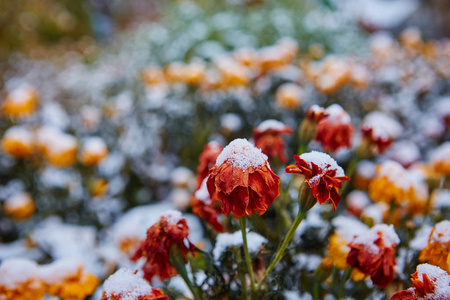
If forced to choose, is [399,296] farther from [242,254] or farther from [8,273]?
[8,273]

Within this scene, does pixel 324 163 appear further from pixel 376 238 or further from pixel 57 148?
pixel 57 148

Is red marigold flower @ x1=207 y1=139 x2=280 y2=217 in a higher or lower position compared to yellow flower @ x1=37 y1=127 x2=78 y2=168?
lower

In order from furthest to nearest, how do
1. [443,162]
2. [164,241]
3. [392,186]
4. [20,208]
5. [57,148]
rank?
[20,208] < [57,148] < [443,162] < [392,186] < [164,241]

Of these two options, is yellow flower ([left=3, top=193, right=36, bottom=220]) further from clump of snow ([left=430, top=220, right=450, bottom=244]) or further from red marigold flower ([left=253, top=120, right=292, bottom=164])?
clump of snow ([left=430, top=220, right=450, bottom=244])

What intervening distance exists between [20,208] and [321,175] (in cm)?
131

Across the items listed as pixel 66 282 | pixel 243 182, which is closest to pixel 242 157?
pixel 243 182

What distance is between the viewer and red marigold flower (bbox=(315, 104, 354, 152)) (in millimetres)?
811

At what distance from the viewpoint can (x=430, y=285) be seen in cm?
49

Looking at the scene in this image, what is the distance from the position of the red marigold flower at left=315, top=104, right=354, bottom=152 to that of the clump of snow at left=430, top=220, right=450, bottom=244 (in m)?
0.28

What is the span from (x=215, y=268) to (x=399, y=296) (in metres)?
0.32

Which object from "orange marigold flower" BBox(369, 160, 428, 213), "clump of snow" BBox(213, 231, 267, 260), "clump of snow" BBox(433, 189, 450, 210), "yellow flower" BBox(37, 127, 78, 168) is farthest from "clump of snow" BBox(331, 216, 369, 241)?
"yellow flower" BBox(37, 127, 78, 168)

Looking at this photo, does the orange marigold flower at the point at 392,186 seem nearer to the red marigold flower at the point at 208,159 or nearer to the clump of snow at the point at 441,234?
the clump of snow at the point at 441,234

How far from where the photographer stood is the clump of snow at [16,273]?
0.68 m

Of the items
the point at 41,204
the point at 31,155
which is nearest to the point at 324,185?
the point at 31,155
